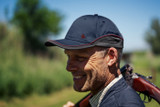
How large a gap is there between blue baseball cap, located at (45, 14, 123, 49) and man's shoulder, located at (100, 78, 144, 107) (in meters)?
0.37

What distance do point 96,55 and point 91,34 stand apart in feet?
0.62

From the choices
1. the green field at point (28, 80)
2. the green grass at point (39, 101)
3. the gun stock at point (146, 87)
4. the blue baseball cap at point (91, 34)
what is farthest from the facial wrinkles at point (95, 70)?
the green grass at point (39, 101)

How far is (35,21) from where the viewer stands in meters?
22.8

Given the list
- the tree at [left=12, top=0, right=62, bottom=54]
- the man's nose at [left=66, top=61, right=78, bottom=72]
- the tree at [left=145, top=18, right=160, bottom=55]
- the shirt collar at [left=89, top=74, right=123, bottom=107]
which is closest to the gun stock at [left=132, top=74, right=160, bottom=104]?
the shirt collar at [left=89, top=74, right=123, bottom=107]

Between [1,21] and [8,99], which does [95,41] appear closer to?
[8,99]

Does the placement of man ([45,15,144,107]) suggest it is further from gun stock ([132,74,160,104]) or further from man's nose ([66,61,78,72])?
gun stock ([132,74,160,104])

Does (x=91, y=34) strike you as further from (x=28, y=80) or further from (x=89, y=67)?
(x=28, y=80)

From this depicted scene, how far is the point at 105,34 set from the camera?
186cm

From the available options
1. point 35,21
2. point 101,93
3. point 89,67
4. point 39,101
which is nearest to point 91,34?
point 89,67

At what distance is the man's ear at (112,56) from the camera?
74.6 inches

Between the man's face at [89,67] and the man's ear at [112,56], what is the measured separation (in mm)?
38

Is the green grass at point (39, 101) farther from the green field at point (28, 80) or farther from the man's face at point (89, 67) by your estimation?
the man's face at point (89, 67)

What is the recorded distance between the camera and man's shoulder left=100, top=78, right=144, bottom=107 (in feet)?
5.45

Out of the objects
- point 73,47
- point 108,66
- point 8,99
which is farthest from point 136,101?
point 8,99
